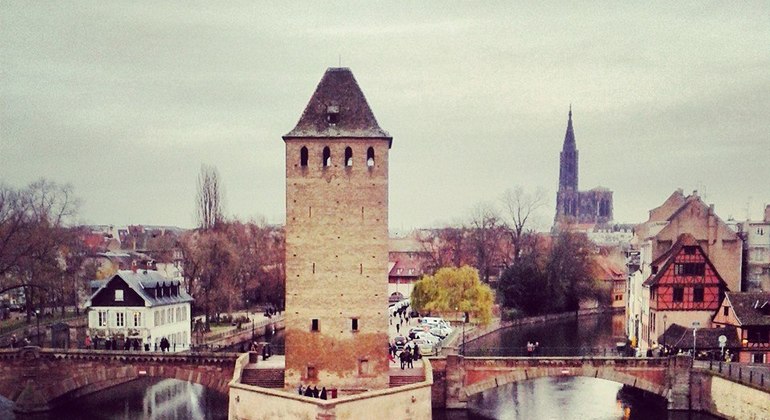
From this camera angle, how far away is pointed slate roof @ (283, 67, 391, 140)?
32750mm

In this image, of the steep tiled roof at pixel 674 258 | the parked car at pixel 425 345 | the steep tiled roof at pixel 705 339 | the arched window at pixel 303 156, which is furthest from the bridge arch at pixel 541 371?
the arched window at pixel 303 156

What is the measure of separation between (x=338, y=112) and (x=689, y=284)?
25213mm

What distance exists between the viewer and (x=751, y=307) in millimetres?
43812

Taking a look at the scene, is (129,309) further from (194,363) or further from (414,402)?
(414,402)

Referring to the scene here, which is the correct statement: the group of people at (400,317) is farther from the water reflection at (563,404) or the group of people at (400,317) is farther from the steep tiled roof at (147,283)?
the steep tiled roof at (147,283)

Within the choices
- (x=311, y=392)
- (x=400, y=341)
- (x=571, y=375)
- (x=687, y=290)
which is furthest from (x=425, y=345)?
(x=311, y=392)

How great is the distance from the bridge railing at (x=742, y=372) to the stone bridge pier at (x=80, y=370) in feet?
71.0

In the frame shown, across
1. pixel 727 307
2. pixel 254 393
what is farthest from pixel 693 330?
pixel 254 393

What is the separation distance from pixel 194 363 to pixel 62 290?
23.9 metres

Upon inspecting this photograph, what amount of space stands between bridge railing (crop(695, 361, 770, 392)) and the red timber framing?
672 centimetres

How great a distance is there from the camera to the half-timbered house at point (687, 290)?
4756 centimetres

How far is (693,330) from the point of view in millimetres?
43812

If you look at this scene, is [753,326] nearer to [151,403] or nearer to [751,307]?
[751,307]

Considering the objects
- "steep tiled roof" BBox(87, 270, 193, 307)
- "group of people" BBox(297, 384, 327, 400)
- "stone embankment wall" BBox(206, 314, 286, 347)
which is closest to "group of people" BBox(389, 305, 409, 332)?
"stone embankment wall" BBox(206, 314, 286, 347)
